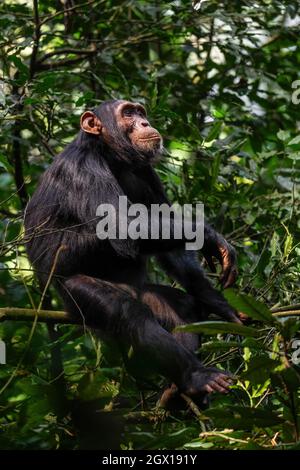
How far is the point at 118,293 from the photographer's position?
21.5ft

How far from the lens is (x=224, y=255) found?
→ 22.0 feet

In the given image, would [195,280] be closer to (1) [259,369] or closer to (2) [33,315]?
(2) [33,315]

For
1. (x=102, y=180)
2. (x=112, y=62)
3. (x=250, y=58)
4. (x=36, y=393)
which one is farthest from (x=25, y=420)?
(x=250, y=58)

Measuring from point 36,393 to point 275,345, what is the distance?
1706mm

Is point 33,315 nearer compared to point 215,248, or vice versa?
point 33,315

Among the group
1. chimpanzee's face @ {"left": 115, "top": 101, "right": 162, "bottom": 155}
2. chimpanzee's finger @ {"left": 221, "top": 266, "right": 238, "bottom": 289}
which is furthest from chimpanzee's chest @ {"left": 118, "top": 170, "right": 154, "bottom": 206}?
chimpanzee's finger @ {"left": 221, "top": 266, "right": 238, "bottom": 289}

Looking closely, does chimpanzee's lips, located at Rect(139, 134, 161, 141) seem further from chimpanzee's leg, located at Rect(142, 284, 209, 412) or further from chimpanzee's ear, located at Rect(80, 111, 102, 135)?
chimpanzee's leg, located at Rect(142, 284, 209, 412)

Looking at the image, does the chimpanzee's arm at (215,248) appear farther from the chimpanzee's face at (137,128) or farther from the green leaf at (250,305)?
the green leaf at (250,305)

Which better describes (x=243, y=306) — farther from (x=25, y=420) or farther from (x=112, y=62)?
(x=112, y=62)

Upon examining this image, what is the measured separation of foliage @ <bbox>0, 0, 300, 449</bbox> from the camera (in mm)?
4719

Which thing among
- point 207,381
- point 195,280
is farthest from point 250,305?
point 195,280

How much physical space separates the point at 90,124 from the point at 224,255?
185 centimetres

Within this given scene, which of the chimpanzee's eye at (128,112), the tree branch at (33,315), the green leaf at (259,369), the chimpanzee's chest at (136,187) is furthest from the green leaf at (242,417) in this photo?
the chimpanzee's eye at (128,112)

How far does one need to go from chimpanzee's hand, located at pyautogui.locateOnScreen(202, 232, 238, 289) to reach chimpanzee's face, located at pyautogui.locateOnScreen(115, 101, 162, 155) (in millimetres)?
1226
